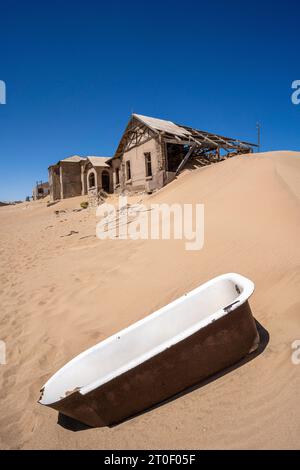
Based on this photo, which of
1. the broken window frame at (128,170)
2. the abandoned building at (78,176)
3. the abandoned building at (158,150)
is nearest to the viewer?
the abandoned building at (158,150)

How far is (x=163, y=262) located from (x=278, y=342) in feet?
9.53

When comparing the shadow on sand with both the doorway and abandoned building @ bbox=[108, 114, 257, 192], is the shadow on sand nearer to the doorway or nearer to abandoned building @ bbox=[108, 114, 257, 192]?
abandoned building @ bbox=[108, 114, 257, 192]

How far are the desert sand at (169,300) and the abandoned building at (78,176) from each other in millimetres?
17157

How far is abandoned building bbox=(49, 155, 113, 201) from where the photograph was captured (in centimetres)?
2510

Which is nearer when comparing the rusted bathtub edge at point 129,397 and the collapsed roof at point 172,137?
the rusted bathtub edge at point 129,397

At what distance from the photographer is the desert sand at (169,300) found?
2100 mm

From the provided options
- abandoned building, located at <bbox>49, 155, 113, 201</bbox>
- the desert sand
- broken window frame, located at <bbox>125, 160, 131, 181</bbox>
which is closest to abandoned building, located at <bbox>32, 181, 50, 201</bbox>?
abandoned building, located at <bbox>49, 155, 113, 201</bbox>

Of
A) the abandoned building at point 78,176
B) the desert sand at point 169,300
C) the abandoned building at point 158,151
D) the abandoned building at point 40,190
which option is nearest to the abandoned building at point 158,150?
the abandoned building at point 158,151

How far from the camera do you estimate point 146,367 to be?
227 centimetres

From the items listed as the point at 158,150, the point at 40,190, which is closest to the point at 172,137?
the point at 158,150

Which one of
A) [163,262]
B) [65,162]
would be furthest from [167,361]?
[65,162]

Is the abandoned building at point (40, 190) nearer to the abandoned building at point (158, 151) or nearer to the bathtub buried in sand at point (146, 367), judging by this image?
the abandoned building at point (158, 151)

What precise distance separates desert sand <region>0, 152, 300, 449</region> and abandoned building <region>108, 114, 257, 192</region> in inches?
272
